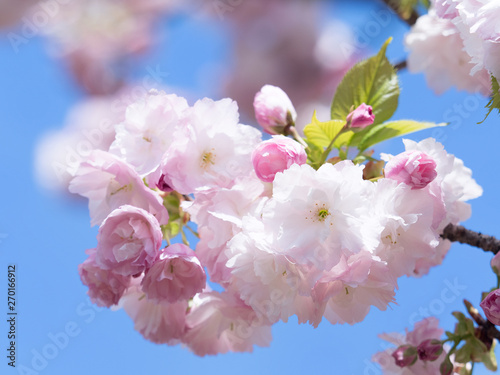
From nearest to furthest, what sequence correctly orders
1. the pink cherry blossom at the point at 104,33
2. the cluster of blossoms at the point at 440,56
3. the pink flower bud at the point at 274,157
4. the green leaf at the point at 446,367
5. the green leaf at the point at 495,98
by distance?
the green leaf at the point at 495,98, the pink flower bud at the point at 274,157, the green leaf at the point at 446,367, the cluster of blossoms at the point at 440,56, the pink cherry blossom at the point at 104,33

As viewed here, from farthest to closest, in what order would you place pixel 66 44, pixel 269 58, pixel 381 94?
pixel 66 44 → pixel 269 58 → pixel 381 94

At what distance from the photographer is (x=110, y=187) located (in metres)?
0.86

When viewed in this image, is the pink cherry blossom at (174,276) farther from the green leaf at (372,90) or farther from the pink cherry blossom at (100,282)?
the green leaf at (372,90)

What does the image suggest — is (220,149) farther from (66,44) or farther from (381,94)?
(66,44)

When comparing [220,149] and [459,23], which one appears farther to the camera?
[220,149]

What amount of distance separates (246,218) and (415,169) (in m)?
0.24

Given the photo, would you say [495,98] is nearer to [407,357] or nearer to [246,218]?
[246,218]

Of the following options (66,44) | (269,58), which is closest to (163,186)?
(269,58)

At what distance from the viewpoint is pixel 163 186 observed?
83 centimetres

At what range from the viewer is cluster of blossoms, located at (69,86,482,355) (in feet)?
2.32

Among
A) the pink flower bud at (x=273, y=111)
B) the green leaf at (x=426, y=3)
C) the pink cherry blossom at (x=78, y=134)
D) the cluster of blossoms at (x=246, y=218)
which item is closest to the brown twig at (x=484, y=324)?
the cluster of blossoms at (x=246, y=218)

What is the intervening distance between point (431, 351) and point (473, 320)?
0.33ft

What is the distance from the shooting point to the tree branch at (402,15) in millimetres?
1296

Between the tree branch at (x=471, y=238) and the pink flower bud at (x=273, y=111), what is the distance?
355 mm
